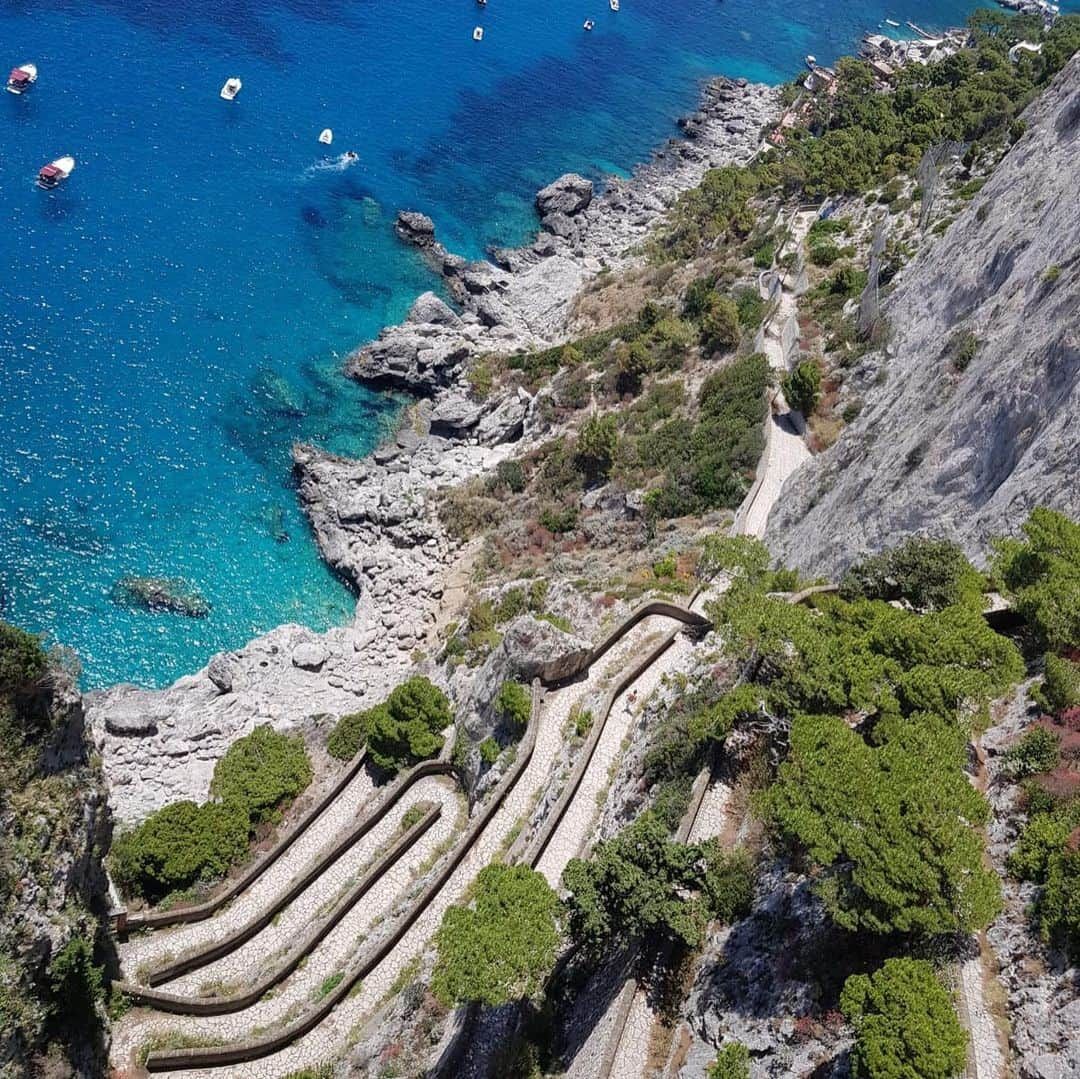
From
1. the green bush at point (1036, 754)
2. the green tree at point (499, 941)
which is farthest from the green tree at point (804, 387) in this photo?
the green tree at point (499, 941)

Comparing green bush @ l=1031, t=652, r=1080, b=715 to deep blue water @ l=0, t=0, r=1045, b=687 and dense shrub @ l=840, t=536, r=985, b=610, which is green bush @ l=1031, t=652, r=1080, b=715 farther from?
deep blue water @ l=0, t=0, r=1045, b=687

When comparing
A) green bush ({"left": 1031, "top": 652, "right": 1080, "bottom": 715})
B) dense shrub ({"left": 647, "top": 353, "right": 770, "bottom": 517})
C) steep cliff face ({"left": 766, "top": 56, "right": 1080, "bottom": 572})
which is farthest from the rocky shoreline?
green bush ({"left": 1031, "top": 652, "right": 1080, "bottom": 715})

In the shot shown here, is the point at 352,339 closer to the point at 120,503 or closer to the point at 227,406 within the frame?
the point at 227,406

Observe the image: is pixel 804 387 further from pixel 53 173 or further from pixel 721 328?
pixel 53 173

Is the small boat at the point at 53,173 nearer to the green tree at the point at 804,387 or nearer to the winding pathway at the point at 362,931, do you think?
the green tree at the point at 804,387

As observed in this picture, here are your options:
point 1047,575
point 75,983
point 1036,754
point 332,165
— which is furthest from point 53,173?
point 1036,754
